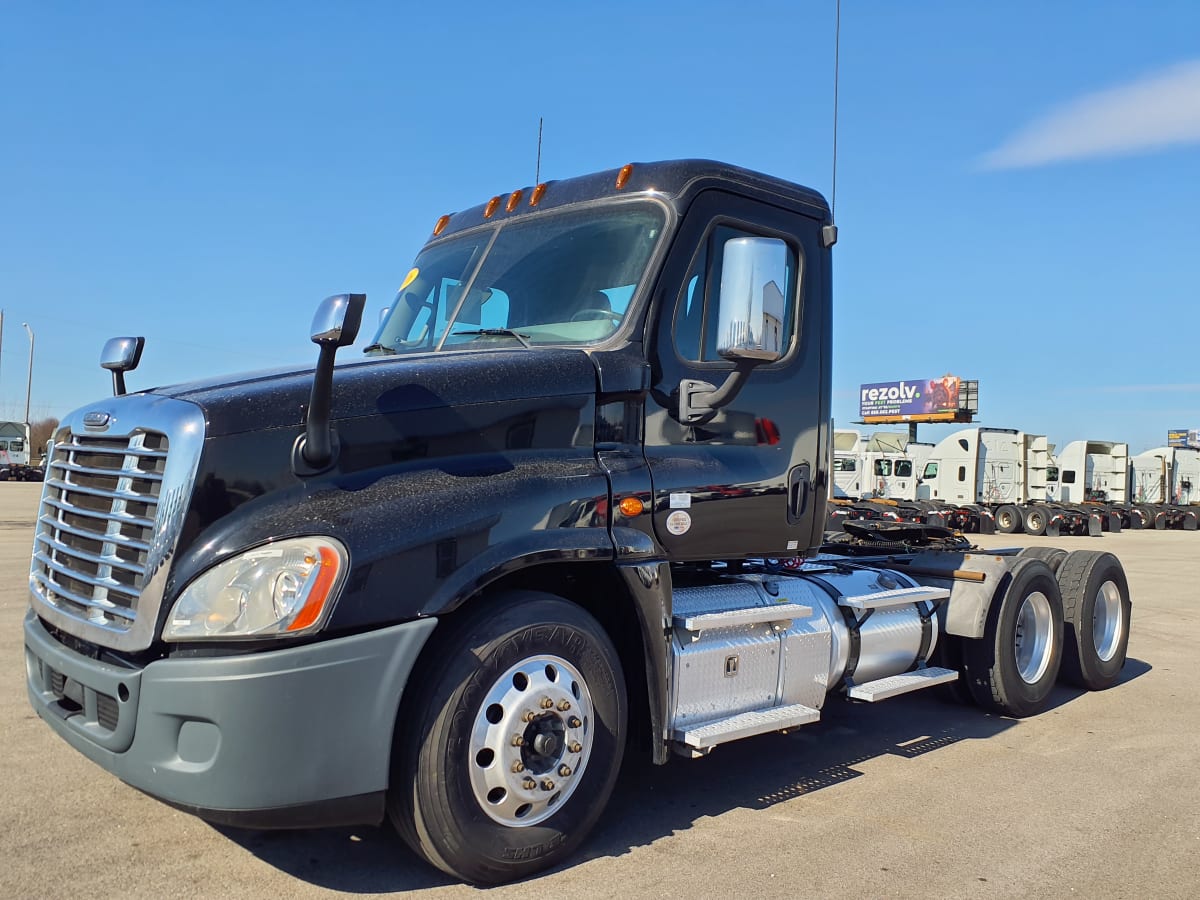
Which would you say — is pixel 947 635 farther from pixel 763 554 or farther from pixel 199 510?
pixel 199 510

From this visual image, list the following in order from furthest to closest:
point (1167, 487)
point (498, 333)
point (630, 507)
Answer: point (1167, 487), point (498, 333), point (630, 507)

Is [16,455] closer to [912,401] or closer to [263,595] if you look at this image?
[912,401]

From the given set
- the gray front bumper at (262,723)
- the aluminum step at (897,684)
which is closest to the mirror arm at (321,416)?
the gray front bumper at (262,723)

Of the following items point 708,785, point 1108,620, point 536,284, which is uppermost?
point 536,284

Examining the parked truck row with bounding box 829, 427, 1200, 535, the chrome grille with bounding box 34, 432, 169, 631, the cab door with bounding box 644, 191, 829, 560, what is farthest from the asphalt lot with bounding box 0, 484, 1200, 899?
the parked truck row with bounding box 829, 427, 1200, 535

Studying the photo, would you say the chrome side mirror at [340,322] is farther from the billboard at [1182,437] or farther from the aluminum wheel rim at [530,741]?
the billboard at [1182,437]

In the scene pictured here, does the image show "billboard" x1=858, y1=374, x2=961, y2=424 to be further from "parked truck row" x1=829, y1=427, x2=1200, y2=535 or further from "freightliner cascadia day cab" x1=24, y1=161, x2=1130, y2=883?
"freightliner cascadia day cab" x1=24, y1=161, x2=1130, y2=883

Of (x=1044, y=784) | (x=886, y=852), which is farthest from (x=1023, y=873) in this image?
(x=1044, y=784)

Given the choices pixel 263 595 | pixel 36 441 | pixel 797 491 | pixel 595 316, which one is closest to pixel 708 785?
pixel 797 491

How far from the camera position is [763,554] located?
4816 millimetres

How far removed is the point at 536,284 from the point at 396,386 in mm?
1199

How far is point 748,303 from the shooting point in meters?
3.92

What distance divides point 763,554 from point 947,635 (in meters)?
2.29

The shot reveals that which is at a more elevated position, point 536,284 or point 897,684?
point 536,284
